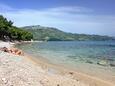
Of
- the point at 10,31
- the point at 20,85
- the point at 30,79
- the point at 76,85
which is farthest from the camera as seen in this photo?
the point at 10,31

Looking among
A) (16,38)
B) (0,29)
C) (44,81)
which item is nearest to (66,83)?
(44,81)

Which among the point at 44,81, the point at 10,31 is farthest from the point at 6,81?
the point at 10,31

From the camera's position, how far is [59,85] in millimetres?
17062

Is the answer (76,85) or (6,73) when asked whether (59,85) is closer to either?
(76,85)

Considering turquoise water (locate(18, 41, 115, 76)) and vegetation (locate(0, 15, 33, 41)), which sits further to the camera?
vegetation (locate(0, 15, 33, 41))

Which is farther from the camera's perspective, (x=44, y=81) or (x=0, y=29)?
(x=0, y=29)

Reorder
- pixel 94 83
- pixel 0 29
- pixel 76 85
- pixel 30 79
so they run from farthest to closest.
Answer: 1. pixel 0 29
2. pixel 94 83
3. pixel 76 85
4. pixel 30 79

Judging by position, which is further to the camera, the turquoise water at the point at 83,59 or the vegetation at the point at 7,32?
the vegetation at the point at 7,32

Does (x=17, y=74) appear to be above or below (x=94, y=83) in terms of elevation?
above

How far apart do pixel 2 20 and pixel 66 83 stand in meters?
116

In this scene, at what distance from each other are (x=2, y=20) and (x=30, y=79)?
116958mm

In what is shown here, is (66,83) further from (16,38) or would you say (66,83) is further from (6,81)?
(16,38)

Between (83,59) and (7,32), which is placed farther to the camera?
(7,32)

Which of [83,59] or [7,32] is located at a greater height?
[7,32]
